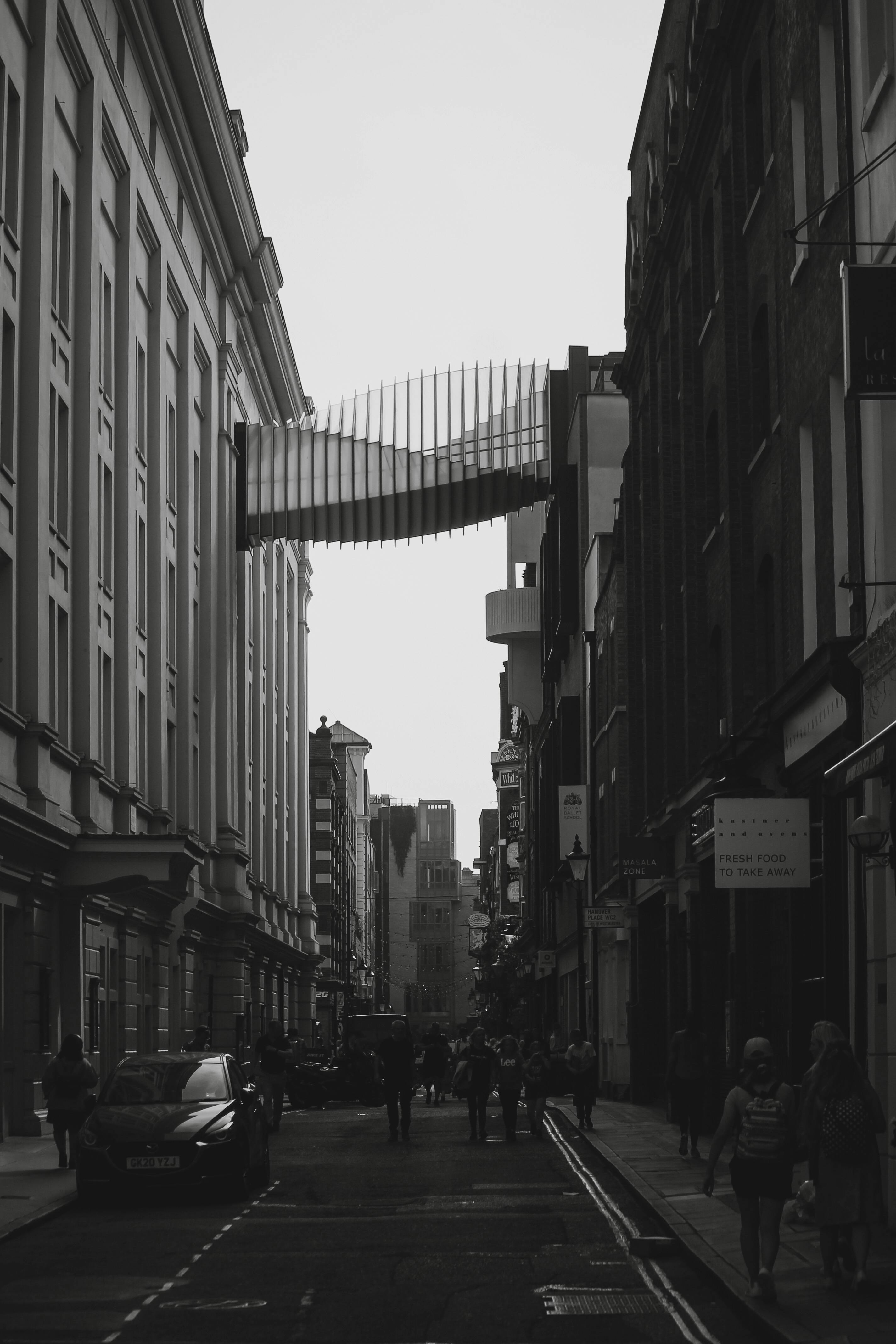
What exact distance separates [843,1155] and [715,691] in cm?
1632

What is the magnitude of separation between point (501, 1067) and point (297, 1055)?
22.8 m

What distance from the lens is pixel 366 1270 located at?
44.1 ft

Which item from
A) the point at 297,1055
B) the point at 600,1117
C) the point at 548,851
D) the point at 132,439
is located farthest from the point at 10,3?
the point at 548,851

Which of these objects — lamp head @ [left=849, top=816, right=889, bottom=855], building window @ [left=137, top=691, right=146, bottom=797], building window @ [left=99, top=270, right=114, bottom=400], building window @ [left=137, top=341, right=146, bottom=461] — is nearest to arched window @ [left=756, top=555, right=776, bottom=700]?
lamp head @ [left=849, top=816, right=889, bottom=855]

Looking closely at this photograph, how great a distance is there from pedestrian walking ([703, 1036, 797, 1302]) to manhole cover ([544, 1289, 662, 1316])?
2.17 feet

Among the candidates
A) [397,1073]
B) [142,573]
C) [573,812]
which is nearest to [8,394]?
[397,1073]

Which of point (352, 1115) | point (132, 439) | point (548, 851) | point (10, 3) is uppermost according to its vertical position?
point (10, 3)

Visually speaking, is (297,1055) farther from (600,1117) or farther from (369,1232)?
(369,1232)

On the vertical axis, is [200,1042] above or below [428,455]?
below

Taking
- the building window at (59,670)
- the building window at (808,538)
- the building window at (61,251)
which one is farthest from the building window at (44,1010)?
the building window at (808,538)

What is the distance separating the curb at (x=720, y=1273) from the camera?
393 inches

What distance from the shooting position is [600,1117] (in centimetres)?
3431

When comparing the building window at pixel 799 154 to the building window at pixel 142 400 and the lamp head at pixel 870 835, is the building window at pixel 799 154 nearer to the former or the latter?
the lamp head at pixel 870 835

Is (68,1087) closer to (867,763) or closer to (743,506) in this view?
(743,506)
